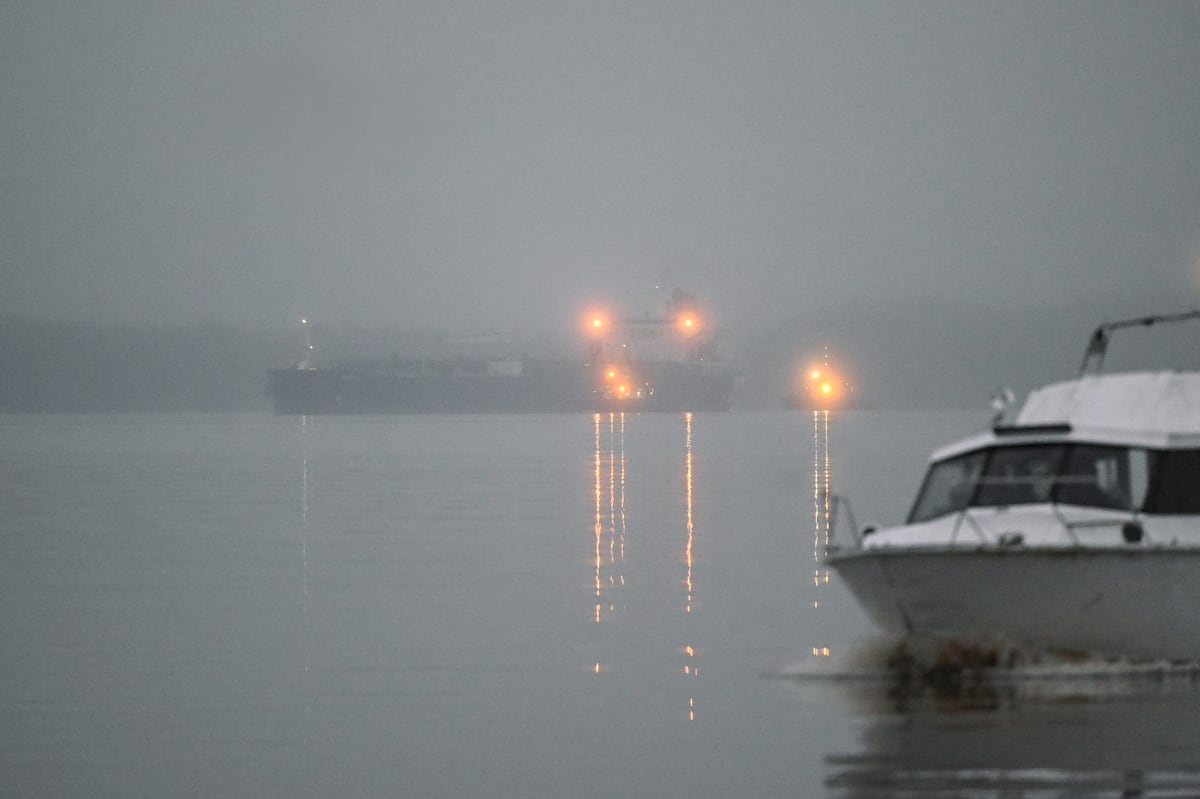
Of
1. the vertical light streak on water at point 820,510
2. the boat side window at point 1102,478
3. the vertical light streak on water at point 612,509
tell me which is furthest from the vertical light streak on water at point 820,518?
the vertical light streak on water at point 612,509

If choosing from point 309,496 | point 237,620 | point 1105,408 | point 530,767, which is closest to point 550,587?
point 237,620

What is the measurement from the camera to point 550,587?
27.4m

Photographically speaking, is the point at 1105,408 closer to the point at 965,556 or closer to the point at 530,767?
the point at 965,556

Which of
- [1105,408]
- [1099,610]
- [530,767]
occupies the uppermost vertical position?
[1105,408]

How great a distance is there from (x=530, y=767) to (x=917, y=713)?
360cm

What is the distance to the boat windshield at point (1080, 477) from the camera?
17.1 meters

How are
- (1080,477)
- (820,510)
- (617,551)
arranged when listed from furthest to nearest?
(820,510), (617,551), (1080,477)

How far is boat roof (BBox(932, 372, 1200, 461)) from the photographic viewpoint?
1719cm

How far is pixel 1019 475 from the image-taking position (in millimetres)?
17344

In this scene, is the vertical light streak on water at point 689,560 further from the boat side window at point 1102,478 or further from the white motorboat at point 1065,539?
the boat side window at point 1102,478

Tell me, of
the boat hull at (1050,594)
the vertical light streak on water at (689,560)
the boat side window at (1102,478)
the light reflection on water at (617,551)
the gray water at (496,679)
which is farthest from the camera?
the light reflection on water at (617,551)

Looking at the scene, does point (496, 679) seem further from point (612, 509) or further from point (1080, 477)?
point (612, 509)

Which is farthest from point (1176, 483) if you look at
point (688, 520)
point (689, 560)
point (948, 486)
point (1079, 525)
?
point (688, 520)

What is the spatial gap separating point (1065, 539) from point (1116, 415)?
194cm
